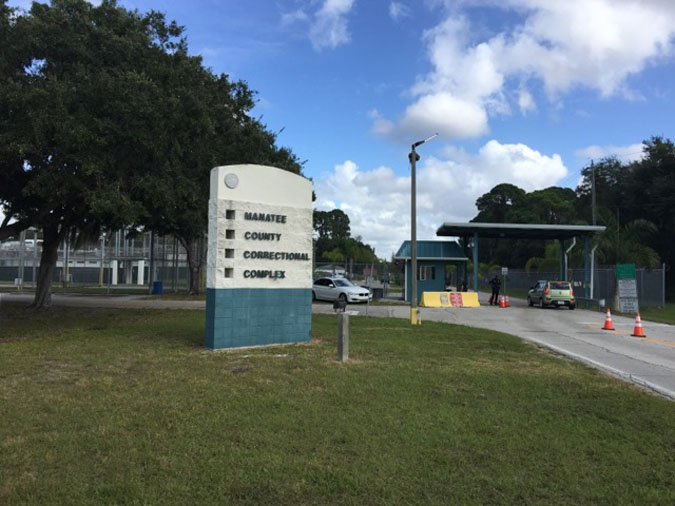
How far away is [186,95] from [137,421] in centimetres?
1043

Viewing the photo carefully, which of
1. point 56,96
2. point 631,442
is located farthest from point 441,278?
point 631,442

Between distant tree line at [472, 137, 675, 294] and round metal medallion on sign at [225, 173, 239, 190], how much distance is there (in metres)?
26.8

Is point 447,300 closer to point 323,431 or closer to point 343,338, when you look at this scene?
point 343,338

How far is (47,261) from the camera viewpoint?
20641 millimetres

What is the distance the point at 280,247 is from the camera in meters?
11.6

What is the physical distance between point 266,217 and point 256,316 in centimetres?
218

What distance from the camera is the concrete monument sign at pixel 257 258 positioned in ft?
34.7

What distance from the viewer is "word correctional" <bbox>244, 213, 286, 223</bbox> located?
36.2 ft

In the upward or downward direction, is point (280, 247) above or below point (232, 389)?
above

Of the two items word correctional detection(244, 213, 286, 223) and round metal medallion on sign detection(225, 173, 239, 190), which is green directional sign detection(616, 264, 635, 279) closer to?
word correctional detection(244, 213, 286, 223)

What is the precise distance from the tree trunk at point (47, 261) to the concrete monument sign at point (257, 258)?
1200 cm

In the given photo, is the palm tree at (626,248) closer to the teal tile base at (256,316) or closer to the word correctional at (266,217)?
the teal tile base at (256,316)

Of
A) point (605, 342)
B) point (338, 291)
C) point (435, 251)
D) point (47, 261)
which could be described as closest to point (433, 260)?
point (435, 251)

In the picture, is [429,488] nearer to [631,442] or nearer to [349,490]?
[349,490]
